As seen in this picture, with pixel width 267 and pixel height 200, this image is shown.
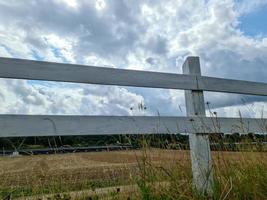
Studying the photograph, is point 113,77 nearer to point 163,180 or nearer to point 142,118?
point 142,118

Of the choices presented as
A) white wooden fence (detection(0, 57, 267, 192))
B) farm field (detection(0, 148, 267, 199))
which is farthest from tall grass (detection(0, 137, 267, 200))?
white wooden fence (detection(0, 57, 267, 192))

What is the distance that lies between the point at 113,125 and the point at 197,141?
2.97 ft

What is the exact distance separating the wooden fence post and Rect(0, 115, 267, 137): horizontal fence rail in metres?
0.07

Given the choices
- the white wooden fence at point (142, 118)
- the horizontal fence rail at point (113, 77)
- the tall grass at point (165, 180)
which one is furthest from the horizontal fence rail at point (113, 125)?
the horizontal fence rail at point (113, 77)

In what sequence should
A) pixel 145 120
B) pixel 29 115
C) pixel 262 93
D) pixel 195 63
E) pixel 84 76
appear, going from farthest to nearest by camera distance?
pixel 262 93, pixel 195 63, pixel 145 120, pixel 84 76, pixel 29 115

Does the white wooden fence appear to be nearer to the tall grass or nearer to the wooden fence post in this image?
the wooden fence post

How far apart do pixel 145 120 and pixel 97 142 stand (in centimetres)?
Answer: 51

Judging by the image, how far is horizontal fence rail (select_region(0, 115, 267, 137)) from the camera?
99.0 inches

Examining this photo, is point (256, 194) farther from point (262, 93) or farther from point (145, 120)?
point (262, 93)

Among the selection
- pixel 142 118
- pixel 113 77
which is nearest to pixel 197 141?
pixel 142 118

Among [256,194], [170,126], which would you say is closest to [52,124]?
[170,126]

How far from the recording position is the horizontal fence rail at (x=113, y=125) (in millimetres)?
2516

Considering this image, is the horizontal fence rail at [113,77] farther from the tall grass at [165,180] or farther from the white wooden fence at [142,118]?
the tall grass at [165,180]

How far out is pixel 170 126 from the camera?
11.0 ft
